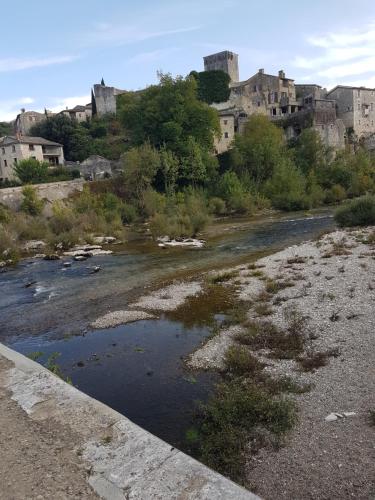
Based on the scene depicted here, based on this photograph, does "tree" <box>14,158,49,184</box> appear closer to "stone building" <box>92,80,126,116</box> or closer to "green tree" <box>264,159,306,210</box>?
"green tree" <box>264,159,306,210</box>

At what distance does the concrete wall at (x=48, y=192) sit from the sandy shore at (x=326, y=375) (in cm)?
2848

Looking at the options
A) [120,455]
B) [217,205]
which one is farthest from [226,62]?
[120,455]

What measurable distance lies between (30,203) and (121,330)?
2796 cm

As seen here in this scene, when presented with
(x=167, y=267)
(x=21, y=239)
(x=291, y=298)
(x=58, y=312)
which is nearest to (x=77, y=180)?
(x=21, y=239)

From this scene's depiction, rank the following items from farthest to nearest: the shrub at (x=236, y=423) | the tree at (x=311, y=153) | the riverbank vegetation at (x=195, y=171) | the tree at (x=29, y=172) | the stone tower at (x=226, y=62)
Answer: the stone tower at (x=226, y=62) → the tree at (x=311, y=153) → the tree at (x=29, y=172) → the riverbank vegetation at (x=195, y=171) → the shrub at (x=236, y=423)

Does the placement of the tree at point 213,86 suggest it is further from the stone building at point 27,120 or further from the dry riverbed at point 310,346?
the dry riverbed at point 310,346

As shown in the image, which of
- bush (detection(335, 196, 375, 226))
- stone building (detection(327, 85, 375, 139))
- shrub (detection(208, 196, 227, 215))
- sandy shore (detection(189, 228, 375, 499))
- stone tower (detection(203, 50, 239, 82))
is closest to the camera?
sandy shore (detection(189, 228, 375, 499))

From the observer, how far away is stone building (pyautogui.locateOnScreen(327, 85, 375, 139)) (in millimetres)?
65812

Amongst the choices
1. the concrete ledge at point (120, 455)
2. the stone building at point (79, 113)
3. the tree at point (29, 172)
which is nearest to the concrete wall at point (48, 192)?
the tree at point (29, 172)

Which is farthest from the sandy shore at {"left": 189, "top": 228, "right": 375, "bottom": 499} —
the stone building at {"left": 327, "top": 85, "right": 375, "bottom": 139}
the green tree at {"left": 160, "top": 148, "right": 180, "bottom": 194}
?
the stone building at {"left": 327, "top": 85, "right": 375, "bottom": 139}

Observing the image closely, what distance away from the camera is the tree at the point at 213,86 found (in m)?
69.4

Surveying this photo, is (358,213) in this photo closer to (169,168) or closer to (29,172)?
(169,168)

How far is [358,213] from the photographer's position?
1071 inches

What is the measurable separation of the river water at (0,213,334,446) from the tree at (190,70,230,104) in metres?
49.9
